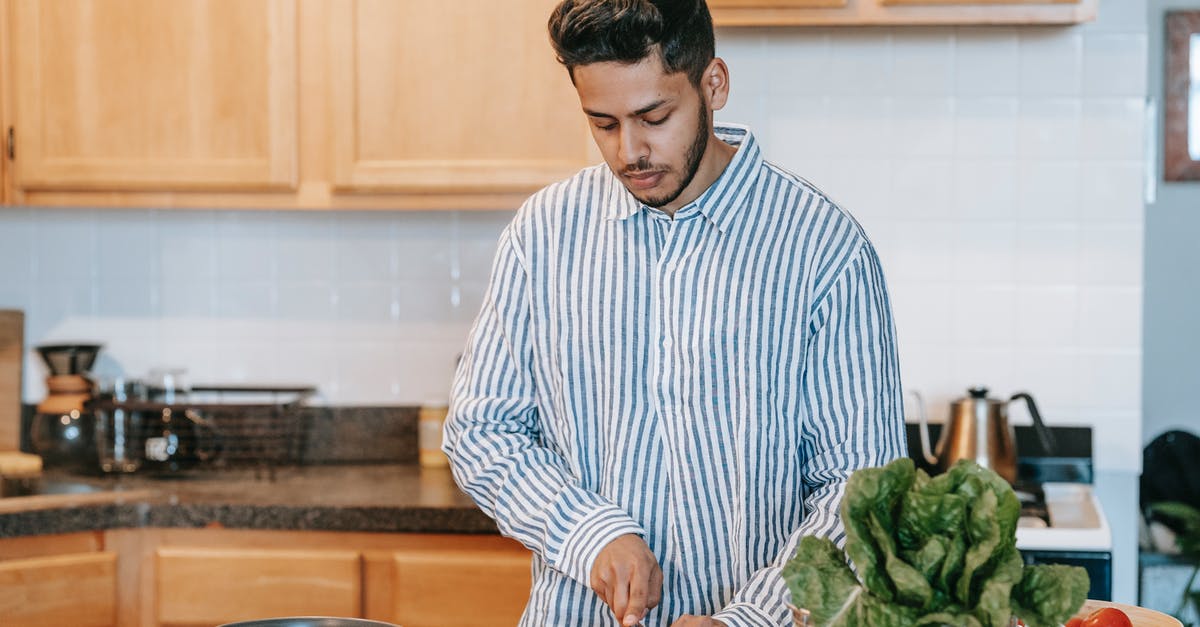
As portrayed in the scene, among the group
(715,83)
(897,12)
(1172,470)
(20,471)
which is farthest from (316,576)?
(1172,470)

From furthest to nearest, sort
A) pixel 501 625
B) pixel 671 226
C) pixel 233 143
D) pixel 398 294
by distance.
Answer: pixel 398 294 < pixel 233 143 < pixel 501 625 < pixel 671 226

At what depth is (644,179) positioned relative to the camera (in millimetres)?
1509

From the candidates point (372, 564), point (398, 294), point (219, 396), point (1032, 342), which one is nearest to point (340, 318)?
Result: point (398, 294)

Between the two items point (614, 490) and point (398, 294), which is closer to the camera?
point (614, 490)

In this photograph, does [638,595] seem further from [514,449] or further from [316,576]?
[316,576]

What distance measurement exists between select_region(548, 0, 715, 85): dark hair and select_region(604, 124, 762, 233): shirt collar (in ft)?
0.56

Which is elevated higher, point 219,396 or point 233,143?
point 233,143

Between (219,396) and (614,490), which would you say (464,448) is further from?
(219,396)

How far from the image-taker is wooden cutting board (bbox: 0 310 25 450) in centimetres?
313

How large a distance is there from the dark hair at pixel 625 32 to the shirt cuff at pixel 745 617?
0.60 metres

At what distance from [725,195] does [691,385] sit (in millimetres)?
240

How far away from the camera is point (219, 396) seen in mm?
3105

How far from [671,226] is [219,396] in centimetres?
180

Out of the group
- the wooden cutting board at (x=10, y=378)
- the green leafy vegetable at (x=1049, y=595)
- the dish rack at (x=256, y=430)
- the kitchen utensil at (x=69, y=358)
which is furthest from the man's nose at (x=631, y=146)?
the wooden cutting board at (x=10, y=378)
